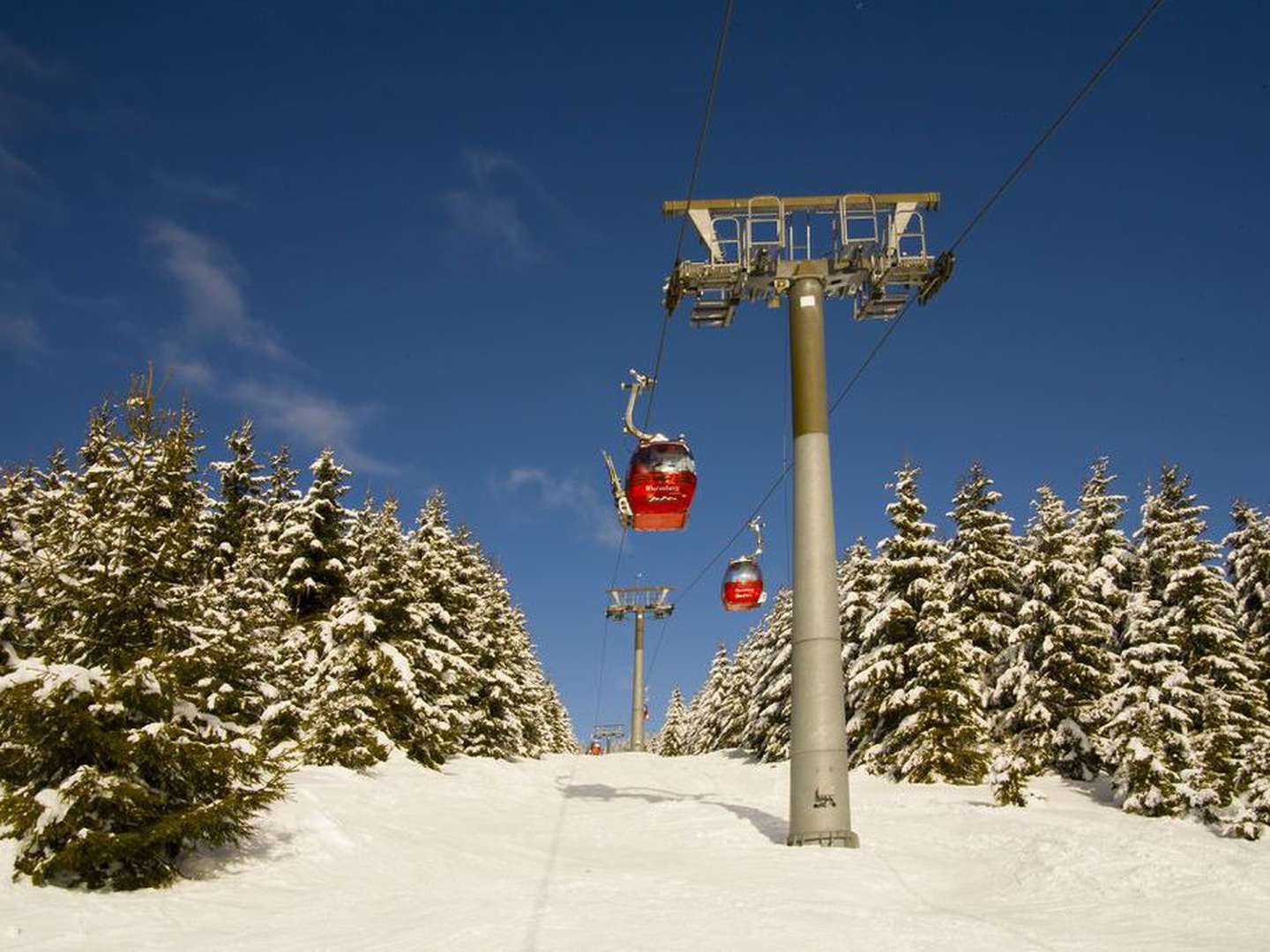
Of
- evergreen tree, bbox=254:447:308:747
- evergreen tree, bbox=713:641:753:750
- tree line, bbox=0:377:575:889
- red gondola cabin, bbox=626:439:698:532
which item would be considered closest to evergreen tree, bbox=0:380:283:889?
tree line, bbox=0:377:575:889

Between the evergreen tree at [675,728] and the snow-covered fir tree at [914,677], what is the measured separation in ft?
250

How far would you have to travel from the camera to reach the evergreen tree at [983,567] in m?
36.3

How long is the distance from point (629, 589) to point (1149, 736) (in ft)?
145

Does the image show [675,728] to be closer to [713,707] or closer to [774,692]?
[713,707]

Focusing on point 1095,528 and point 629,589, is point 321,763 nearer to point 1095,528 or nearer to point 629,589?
point 1095,528

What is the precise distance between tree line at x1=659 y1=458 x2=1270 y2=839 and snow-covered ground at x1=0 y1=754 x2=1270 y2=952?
8.33 meters

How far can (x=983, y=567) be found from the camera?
3662 centimetres

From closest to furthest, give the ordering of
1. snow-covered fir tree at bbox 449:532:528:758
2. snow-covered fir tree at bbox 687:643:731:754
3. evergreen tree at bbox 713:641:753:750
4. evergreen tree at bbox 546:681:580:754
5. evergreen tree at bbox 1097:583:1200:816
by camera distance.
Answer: evergreen tree at bbox 1097:583:1200:816 < snow-covered fir tree at bbox 449:532:528:758 < evergreen tree at bbox 713:641:753:750 < snow-covered fir tree at bbox 687:643:731:754 < evergreen tree at bbox 546:681:580:754

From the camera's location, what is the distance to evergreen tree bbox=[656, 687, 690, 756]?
11234cm

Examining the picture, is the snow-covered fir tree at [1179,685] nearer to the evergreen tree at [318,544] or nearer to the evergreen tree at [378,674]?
the evergreen tree at [378,674]

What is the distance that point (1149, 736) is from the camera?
25.9m

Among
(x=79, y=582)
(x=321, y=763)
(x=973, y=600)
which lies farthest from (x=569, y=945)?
(x=973, y=600)

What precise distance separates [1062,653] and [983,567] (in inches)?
202

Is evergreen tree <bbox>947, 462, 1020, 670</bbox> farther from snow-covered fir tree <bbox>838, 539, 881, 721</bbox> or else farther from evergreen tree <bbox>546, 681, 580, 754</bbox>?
evergreen tree <bbox>546, 681, 580, 754</bbox>
